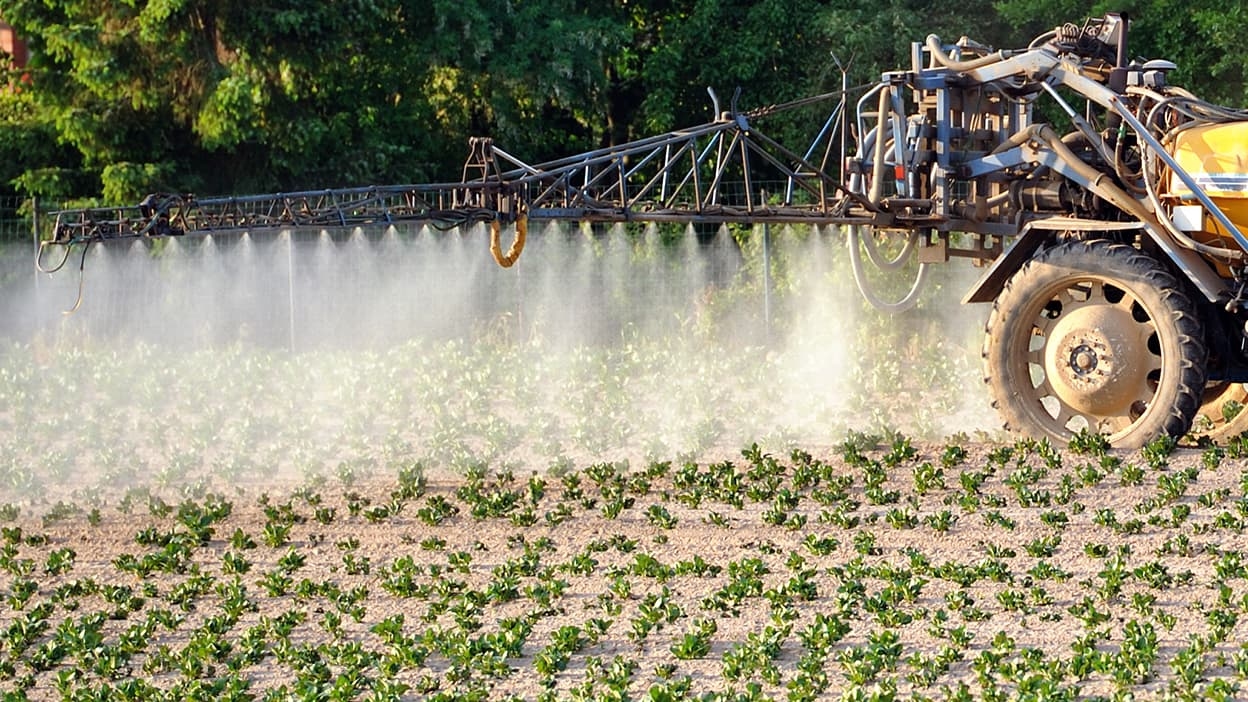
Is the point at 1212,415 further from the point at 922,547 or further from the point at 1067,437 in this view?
the point at 922,547

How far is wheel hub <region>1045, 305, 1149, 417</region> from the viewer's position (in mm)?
11477

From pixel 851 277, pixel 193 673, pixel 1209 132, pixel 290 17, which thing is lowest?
pixel 193 673

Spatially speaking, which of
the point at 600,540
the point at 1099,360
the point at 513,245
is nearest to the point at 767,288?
the point at 1099,360

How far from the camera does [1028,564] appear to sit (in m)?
9.30

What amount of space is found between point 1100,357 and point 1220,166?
4.65 ft

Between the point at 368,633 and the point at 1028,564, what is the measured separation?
3401 mm

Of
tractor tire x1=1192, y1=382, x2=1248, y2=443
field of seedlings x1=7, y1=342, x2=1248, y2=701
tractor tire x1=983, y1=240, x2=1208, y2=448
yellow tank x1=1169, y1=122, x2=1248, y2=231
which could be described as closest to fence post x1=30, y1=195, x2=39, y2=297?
field of seedlings x1=7, y1=342, x2=1248, y2=701

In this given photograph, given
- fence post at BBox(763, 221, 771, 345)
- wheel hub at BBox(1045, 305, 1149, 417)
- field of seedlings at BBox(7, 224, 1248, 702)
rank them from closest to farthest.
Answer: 1. field of seedlings at BBox(7, 224, 1248, 702)
2. wheel hub at BBox(1045, 305, 1149, 417)
3. fence post at BBox(763, 221, 771, 345)

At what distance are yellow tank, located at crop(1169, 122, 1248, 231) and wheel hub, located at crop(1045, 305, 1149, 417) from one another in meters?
0.85

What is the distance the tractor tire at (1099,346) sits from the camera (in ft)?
36.7

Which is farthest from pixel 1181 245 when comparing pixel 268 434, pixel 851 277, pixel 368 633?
pixel 851 277

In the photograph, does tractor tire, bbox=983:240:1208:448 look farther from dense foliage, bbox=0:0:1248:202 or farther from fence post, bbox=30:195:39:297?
fence post, bbox=30:195:39:297

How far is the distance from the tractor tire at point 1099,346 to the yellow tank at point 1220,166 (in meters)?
0.55

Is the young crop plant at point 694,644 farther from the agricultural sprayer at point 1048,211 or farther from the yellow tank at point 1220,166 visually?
the yellow tank at point 1220,166
